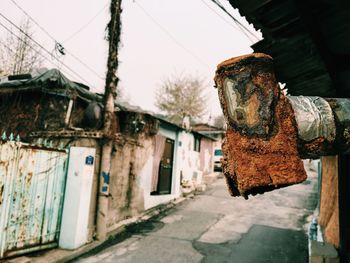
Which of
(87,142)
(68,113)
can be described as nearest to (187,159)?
(68,113)

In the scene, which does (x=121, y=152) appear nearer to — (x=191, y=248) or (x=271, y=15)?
(x=191, y=248)

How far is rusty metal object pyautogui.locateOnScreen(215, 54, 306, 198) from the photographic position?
1.05 meters

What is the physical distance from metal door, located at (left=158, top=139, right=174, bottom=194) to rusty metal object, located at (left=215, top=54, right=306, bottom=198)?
38.1 ft

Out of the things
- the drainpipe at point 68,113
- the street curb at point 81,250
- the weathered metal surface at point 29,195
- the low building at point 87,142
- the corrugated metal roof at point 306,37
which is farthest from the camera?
the drainpipe at point 68,113

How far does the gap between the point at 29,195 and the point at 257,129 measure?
5.82 meters

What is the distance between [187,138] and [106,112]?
10.4 metres

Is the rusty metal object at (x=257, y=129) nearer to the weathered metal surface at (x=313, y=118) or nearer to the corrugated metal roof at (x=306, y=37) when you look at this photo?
the weathered metal surface at (x=313, y=118)

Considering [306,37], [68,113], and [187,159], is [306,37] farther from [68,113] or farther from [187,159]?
[187,159]

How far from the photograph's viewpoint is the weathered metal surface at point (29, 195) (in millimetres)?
5020

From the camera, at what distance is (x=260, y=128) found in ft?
3.48

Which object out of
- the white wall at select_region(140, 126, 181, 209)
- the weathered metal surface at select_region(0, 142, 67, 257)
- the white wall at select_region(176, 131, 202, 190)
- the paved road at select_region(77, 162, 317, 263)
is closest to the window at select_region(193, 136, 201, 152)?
the white wall at select_region(176, 131, 202, 190)

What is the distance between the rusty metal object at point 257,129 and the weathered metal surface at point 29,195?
5228 millimetres

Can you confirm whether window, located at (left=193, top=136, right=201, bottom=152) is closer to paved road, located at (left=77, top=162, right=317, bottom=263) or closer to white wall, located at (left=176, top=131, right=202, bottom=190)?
white wall, located at (left=176, top=131, right=202, bottom=190)

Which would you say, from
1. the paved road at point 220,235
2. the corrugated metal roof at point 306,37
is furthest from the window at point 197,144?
the corrugated metal roof at point 306,37
